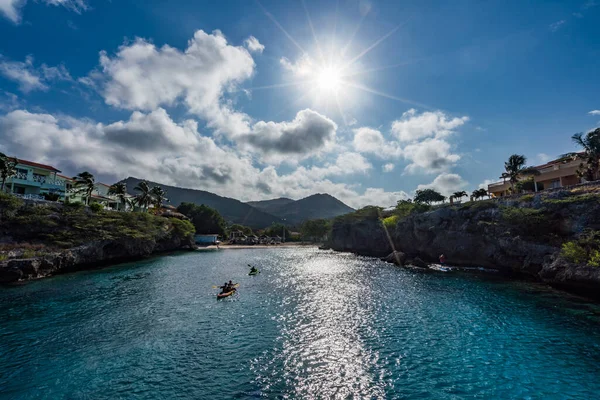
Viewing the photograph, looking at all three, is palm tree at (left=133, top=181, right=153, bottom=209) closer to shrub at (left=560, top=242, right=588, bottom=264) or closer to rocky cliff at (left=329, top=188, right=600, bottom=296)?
rocky cliff at (left=329, top=188, right=600, bottom=296)

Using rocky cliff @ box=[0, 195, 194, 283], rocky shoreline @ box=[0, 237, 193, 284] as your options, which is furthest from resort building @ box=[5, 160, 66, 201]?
rocky shoreline @ box=[0, 237, 193, 284]

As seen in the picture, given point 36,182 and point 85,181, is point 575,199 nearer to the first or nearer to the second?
point 85,181

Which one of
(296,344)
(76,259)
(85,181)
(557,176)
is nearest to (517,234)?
(557,176)

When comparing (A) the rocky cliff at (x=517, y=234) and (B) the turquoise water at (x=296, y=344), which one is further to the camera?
(A) the rocky cliff at (x=517, y=234)

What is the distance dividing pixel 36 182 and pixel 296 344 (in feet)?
233

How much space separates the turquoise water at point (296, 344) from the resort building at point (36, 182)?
120ft

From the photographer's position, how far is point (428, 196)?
303 feet

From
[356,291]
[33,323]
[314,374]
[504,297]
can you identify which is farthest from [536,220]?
[33,323]

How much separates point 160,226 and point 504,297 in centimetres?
7264

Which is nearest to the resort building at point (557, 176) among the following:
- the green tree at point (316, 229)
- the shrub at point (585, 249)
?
the shrub at point (585, 249)

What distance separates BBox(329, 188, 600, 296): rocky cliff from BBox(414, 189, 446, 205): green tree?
2615 cm

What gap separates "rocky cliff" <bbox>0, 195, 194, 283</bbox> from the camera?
35719mm

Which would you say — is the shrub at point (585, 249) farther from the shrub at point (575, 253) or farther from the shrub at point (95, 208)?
the shrub at point (95, 208)

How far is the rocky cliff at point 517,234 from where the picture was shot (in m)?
31.9
